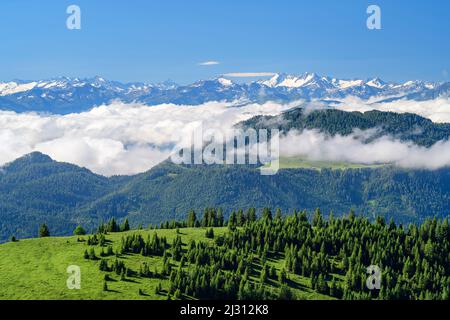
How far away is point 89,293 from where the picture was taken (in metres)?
163

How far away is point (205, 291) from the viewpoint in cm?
16975

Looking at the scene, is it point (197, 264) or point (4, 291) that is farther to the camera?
point (197, 264)

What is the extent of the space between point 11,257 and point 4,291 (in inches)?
1326

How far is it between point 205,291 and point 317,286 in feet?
138
